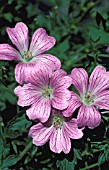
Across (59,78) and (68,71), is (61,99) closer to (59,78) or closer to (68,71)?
(59,78)

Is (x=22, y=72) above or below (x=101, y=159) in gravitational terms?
above

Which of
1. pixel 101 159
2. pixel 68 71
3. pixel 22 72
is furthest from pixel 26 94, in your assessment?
pixel 68 71

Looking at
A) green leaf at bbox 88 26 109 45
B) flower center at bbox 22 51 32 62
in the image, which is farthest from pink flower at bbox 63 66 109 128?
green leaf at bbox 88 26 109 45

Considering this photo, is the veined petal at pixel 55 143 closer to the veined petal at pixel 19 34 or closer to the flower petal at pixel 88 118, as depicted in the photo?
the flower petal at pixel 88 118

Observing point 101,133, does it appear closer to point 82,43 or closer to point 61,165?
point 61,165

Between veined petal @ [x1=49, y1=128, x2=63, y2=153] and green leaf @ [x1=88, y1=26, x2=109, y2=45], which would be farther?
green leaf @ [x1=88, y1=26, x2=109, y2=45]

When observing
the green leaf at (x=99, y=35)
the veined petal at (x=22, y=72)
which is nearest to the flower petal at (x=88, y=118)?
the veined petal at (x=22, y=72)

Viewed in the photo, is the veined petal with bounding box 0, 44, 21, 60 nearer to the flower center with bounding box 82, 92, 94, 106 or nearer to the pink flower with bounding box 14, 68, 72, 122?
the pink flower with bounding box 14, 68, 72, 122
